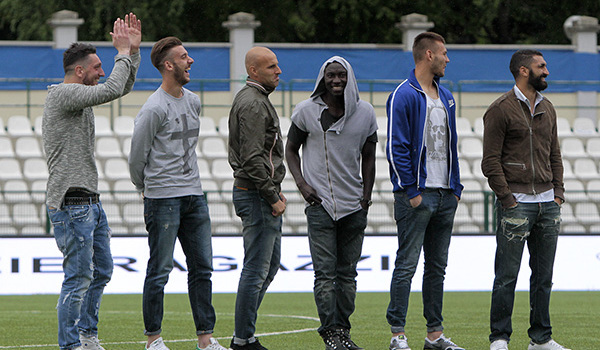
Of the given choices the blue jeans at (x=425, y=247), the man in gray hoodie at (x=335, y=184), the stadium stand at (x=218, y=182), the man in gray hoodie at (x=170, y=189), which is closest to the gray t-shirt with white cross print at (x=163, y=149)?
the man in gray hoodie at (x=170, y=189)

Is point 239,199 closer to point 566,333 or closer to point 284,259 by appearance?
point 566,333

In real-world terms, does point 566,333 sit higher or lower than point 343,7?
lower

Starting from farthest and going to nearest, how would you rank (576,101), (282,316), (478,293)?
(576,101)
(478,293)
(282,316)

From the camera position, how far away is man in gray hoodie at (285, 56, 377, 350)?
7.07 meters

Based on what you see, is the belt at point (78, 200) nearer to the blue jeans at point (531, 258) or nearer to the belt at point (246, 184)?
the belt at point (246, 184)

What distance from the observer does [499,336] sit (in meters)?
7.16

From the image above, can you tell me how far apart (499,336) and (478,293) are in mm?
6800

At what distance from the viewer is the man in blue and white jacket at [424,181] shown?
7.08m

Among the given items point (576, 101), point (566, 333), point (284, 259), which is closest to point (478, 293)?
point (284, 259)

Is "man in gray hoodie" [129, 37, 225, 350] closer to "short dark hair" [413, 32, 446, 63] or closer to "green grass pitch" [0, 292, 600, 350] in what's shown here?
"green grass pitch" [0, 292, 600, 350]

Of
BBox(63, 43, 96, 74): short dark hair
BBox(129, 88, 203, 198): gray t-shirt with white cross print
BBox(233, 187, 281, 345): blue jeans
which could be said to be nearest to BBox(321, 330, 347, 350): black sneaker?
BBox(233, 187, 281, 345): blue jeans

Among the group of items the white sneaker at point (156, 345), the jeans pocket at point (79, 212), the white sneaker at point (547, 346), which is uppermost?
the jeans pocket at point (79, 212)

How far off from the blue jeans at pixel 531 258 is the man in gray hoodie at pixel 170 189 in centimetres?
198

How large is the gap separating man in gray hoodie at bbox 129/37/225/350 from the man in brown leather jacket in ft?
6.54
